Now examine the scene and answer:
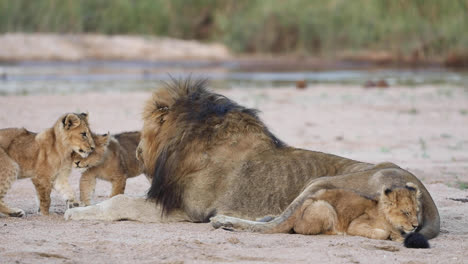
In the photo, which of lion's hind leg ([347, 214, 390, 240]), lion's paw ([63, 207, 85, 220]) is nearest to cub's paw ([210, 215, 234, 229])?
lion's hind leg ([347, 214, 390, 240])

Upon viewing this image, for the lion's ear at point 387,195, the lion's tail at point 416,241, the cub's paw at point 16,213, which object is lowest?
the cub's paw at point 16,213

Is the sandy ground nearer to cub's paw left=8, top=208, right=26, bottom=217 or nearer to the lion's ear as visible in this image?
cub's paw left=8, top=208, right=26, bottom=217

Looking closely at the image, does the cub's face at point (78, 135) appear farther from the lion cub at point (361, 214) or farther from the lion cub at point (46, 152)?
the lion cub at point (361, 214)

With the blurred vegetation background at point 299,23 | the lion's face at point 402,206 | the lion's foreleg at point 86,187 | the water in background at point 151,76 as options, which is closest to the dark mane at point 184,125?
the lion's foreleg at point 86,187

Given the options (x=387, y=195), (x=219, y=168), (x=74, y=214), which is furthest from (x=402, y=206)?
(x=74, y=214)

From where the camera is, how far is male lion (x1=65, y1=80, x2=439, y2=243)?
6637 millimetres

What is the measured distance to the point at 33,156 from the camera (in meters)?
7.27

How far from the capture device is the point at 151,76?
93.2 ft

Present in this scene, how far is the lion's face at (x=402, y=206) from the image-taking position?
6.05 metres

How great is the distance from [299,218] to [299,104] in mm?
11887

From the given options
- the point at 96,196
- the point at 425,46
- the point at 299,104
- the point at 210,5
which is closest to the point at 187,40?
the point at 210,5

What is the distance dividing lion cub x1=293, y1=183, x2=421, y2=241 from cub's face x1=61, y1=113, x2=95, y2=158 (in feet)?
6.82

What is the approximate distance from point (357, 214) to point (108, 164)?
2549 mm

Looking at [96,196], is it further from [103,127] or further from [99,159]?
[103,127]
